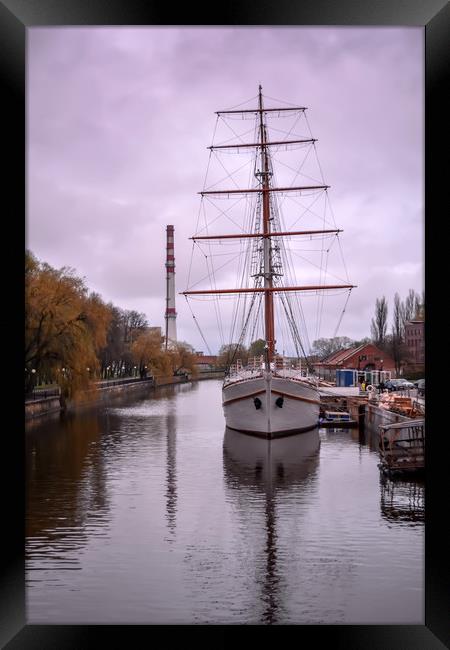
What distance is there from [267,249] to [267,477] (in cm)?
986

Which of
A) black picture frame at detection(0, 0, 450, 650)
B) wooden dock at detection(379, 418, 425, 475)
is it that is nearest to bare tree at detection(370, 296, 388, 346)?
wooden dock at detection(379, 418, 425, 475)

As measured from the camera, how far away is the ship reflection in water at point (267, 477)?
7.38 m

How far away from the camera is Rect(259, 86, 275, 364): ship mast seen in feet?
71.0

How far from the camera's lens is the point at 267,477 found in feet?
43.5

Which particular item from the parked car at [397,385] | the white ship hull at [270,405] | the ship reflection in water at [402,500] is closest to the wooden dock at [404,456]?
the ship reflection in water at [402,500]

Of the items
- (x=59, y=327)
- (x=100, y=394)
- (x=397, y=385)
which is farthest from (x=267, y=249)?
(x=100, y=394)

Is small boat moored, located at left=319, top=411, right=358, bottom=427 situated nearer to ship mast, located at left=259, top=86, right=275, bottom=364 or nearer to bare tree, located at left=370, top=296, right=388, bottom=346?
ship mast, located at left=259, top=86, right=275, bottom=364

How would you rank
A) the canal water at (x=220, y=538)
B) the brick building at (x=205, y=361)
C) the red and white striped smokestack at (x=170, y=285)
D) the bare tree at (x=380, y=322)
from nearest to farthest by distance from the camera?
the canal water at (x=220, y=538)
the bare tree at (x=380, y=322)
the red and white striped smokestack at (x=170, y=285)
the brick building at (x=205, y=361)

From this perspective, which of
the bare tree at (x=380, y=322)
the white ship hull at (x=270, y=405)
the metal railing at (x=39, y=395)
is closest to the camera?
the white ship hull at (x=270, y=405)

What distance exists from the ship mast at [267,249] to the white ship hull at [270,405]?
190 cm
